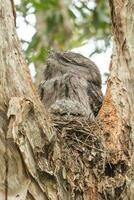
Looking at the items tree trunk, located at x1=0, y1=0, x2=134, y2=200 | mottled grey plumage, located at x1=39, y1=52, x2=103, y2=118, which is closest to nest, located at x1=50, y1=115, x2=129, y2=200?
tree trunk, located at x1=0, y1=0, x2=134, y2=200

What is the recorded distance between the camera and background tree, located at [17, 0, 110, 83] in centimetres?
596

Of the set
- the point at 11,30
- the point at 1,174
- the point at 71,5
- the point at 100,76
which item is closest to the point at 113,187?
the point at 1,174

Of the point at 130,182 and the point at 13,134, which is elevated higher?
the point at 13,134

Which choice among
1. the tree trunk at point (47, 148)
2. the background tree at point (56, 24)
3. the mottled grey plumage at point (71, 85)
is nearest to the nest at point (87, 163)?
the tree trunk at point (47, 148)

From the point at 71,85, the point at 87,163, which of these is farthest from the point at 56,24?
the point at 87,163

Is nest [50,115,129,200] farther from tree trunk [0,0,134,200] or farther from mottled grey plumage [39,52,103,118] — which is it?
mottled grey plumage [39,52,103,118]

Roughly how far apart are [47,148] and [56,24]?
3702 mm

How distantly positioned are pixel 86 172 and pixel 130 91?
824 mm

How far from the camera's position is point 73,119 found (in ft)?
13.7

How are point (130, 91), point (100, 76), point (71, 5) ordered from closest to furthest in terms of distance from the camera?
point (130, 91) < point (100, 76) < point (71, 5)

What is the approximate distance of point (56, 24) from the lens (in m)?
6.50

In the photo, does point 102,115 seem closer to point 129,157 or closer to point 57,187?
point 129,157

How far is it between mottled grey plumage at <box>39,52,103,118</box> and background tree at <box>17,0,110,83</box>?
0.41 meters

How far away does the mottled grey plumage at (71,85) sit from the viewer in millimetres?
4918
